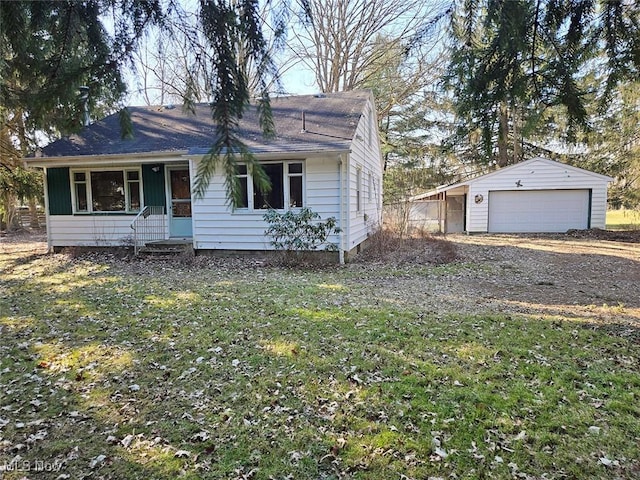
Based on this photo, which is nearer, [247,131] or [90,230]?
[247,131]

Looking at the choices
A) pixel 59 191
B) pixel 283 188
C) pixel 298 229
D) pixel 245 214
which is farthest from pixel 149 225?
pixel 298 229

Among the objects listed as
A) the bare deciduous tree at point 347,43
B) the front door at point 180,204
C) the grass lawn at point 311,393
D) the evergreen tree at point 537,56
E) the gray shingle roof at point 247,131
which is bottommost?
the grass lawn at point 311,393

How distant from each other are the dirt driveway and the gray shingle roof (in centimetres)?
396

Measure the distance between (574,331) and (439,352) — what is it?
6.37 feet

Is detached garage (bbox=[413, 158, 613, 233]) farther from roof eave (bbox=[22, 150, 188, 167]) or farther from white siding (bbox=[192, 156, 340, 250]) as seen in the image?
roof eave (bbox=[22, 150, 188, 167])

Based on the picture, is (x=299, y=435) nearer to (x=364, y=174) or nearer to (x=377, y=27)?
(x=364, y=174)

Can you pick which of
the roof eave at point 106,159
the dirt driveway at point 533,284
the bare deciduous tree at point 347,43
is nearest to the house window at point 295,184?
the roof eave at point 106,159

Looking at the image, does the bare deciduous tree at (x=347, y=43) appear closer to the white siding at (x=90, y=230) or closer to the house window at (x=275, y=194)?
the house window at (x=275, y=194)

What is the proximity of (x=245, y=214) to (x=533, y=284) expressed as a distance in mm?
6925

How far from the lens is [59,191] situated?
11.5m

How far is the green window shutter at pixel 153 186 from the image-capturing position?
440 inches

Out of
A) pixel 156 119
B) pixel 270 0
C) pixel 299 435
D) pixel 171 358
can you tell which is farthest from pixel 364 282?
pixel 156 119

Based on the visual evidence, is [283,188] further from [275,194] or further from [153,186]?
[153,186]

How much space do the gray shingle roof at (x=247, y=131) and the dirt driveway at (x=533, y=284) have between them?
13.0ft
